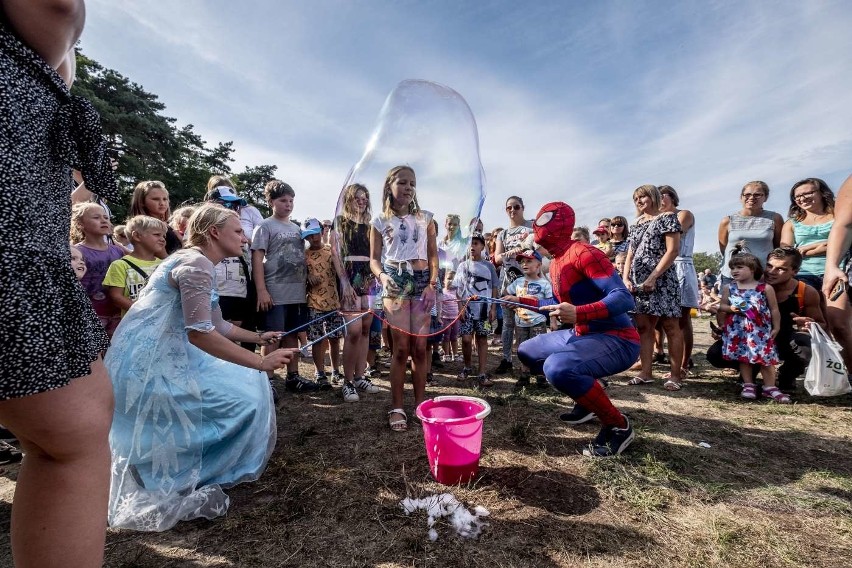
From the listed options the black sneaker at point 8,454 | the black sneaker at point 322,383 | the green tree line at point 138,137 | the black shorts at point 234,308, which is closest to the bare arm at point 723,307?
the black sneaker at point 322,383

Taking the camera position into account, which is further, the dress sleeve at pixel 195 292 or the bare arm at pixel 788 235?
the bare arm at pixel 788 235

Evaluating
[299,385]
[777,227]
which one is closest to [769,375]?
[777,227]

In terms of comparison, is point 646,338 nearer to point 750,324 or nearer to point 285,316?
point 750,324

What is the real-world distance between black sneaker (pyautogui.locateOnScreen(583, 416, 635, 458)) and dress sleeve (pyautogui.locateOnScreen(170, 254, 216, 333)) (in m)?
2.72

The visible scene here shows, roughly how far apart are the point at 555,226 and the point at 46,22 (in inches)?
112

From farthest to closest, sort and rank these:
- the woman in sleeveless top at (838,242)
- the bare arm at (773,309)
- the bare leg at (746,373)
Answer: the bare leg at (746,373) < the bare arm at (773,309) < the woman in sleeveless top at (838,242)

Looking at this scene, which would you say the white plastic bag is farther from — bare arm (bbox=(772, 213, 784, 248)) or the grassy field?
bare arm (bbox=(772, 213, 784, 248))

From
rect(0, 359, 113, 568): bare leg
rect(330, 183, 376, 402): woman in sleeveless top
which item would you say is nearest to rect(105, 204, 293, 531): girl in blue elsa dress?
rect(330, 183, 376, 402): woman in sleeveless top

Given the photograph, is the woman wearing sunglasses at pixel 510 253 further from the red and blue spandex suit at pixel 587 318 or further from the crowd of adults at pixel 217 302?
the red and blue spandex suit at pixel 587 318

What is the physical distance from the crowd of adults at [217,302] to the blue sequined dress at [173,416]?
0.04 ft

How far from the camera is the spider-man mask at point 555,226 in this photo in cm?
301

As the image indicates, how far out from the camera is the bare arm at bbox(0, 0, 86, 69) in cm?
95

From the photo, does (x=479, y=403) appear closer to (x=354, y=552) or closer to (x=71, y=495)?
(x=354, y=552)

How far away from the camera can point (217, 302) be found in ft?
9.70
